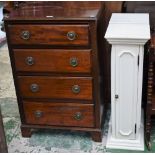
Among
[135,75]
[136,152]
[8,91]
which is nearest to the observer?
[135,75]

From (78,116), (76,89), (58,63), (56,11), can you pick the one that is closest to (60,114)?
(78,116)

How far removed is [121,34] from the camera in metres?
1.62

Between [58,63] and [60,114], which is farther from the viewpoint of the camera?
[60,114]

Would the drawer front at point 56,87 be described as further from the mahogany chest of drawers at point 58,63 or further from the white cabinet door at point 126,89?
the white cabinet door at point 126,89

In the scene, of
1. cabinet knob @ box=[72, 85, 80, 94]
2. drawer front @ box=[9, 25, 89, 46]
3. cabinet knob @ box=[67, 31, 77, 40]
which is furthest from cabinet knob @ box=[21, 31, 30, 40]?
cabinet knob @ box=[72, 85, 80, 94]

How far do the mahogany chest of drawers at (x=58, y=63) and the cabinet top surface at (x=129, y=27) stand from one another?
0.33ft

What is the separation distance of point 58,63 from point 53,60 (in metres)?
0.03

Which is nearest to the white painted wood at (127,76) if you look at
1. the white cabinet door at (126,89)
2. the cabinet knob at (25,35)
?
the white cabinet door at (126,89)

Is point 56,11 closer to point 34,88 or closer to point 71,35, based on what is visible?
point 71,35

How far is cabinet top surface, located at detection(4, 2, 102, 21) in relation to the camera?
1.70m

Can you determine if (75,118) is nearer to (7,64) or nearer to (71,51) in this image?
(71,51)

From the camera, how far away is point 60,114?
1.96 m

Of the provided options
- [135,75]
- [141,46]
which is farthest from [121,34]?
[135,75]

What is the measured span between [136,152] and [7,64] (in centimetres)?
185
